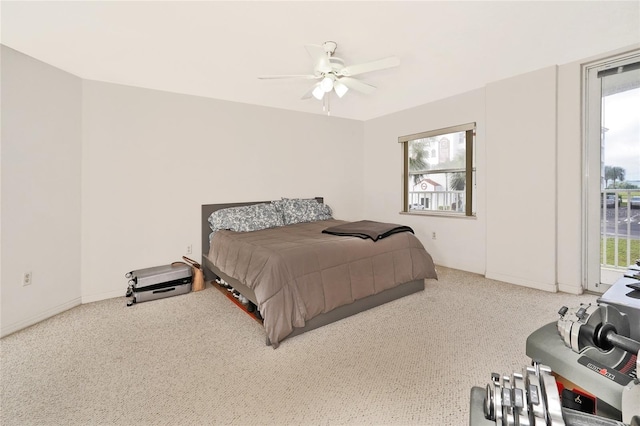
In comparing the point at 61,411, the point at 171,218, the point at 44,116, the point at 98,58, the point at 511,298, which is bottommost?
the point at 61,411

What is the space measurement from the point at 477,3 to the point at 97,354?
12.0 feet

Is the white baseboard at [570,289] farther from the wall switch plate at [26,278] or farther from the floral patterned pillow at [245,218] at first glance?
the wall switch plate at [26,278]

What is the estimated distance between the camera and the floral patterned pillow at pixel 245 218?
3.41 m

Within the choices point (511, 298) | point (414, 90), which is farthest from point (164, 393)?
point (414, 90)

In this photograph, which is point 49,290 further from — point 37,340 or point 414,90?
point 414,90

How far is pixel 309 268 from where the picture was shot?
2.21 meters

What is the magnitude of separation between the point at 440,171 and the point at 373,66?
7.88 feet

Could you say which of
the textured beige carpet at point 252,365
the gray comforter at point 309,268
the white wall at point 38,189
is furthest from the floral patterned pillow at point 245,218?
the white wall at point 38,189

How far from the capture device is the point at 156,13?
6.69ft

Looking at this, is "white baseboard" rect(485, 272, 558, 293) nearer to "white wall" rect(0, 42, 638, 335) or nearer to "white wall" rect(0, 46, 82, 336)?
"white wall" rect(0, 42, 638, 335)

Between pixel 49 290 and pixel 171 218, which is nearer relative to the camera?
pixel 49 290

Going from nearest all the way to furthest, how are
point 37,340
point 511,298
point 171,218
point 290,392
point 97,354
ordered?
point 290,392
point 97,354
point 37,340
point 511,298
point 171,218

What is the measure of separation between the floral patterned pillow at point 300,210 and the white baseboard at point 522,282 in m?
2.30

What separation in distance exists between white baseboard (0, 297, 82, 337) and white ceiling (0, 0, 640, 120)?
226cm
